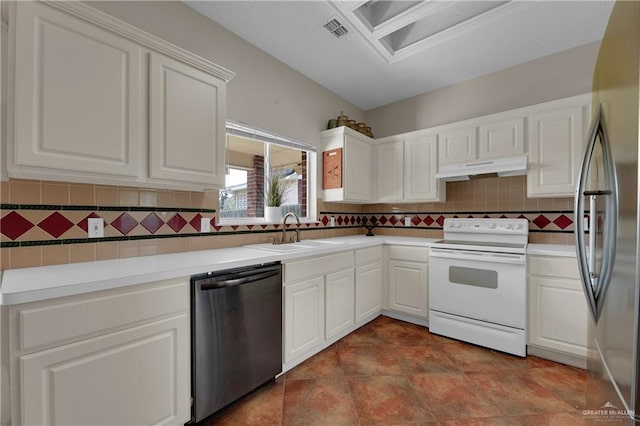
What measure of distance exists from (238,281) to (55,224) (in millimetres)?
1054

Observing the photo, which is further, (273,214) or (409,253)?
(409,253)

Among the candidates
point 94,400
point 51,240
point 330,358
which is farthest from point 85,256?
point 330,358

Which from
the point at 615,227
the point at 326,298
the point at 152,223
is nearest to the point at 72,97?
the point at 152,223

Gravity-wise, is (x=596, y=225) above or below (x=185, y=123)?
below

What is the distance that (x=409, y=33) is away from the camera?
2.60 m

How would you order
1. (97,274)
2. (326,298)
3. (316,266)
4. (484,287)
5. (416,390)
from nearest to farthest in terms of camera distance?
1. (97,274)
2. (416,390)
3. (316,266)
4. (326,298)
5. (484,287)

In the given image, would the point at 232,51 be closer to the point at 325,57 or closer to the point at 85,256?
the point at 325,57

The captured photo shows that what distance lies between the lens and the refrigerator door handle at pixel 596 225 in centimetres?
90

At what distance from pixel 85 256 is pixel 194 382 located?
98cm

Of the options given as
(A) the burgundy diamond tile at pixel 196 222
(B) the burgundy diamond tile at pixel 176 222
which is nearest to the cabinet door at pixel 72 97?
(B) the burgundy diamond tile at pixel 176 222

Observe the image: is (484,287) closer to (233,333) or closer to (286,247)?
(286,247)

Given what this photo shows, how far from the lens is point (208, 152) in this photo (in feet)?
6.12

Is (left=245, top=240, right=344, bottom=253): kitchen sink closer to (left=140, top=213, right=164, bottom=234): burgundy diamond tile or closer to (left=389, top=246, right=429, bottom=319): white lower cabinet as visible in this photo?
(left=140, top=213, right=164, bottom=234): burgundy diamond tile

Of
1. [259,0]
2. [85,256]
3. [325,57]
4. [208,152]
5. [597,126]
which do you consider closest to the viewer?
[597,126]
